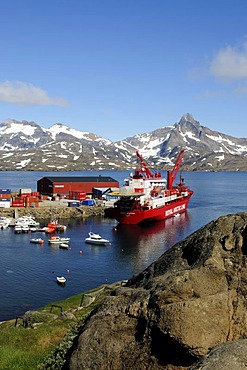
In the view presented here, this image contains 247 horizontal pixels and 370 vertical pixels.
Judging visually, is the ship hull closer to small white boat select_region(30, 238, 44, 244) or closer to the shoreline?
the shoreline

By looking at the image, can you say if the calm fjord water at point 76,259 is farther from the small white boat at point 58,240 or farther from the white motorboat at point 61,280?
the small white boat at point 58,240

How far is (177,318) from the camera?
29.3 ft

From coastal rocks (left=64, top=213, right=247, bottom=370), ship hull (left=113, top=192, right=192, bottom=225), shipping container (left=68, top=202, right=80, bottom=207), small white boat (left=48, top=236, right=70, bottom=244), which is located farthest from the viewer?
shipping container (left=68, top=202, right=80, bottom=207)

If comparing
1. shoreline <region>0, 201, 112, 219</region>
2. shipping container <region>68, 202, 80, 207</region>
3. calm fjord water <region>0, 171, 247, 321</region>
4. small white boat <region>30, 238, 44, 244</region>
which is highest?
shipping container <region>68, 202, 80, 207</region>

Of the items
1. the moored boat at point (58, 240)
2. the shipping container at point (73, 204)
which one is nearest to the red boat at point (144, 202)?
the shipping container at point (73, 204)

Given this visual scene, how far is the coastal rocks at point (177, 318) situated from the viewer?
351 inches

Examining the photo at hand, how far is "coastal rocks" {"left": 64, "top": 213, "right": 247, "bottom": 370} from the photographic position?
8.91 m

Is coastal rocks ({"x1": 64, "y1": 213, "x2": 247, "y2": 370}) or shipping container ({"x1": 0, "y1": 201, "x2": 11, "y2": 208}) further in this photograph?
shipping container ({"x1": 0, "y1": 201, "x2": 11, "y2": 208})

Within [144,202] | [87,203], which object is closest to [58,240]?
[144,202]

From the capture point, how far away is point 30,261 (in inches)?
2430

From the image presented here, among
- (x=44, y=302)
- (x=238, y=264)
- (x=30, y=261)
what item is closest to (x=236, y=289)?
(x=238, y=264)

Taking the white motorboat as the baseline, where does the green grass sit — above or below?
above

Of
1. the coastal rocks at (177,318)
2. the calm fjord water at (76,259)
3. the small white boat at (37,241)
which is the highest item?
the coastal rocks at (177,318)

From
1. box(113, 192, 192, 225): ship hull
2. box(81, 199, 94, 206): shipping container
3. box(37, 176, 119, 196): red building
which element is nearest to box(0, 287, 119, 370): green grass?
box(113, 192, 192, 225): ship hull
